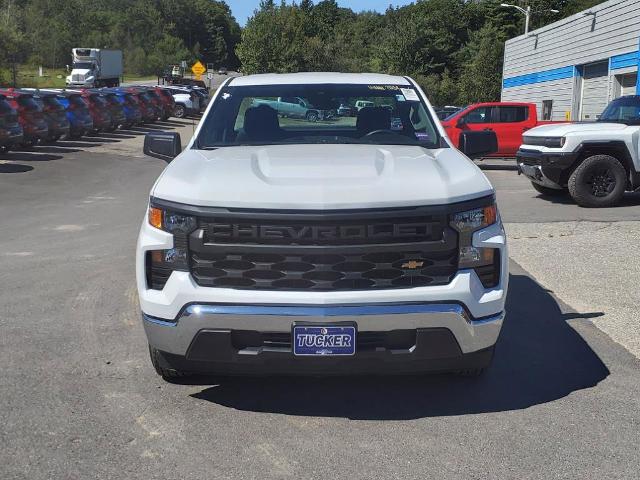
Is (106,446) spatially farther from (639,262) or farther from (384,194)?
(639,262)

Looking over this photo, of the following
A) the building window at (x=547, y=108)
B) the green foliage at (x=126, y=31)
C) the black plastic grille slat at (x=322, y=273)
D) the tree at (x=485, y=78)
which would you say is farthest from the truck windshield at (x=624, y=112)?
the green foliage at (x=126, y=31)

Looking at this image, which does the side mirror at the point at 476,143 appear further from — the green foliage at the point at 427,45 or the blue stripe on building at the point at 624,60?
the green foliage at the point at 427,45

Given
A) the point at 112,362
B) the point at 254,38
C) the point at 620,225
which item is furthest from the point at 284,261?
the point at 254,38

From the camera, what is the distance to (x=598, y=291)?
22.8 ft

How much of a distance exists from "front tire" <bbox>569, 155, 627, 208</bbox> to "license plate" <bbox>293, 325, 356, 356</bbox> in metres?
9.49

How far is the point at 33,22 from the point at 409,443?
317 ft

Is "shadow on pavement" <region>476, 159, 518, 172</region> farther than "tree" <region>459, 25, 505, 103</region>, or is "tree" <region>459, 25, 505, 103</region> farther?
"tree" <region>459, 25, 505, 103</region>

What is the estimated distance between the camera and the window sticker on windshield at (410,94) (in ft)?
18.4

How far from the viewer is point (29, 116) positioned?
65.2 feet

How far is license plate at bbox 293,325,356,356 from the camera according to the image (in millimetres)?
3670

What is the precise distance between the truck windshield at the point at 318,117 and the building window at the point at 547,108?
30063 millimetres

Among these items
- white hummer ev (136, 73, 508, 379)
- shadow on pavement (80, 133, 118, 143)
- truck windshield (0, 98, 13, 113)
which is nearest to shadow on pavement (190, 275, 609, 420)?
white hummer ev (136, 73, 508, 379)

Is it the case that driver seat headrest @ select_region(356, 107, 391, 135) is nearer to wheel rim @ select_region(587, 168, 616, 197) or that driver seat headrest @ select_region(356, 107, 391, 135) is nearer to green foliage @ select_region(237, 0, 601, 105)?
wheel rim @ select_region(587, 168, 616, 197)

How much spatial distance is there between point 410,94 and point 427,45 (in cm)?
7303
